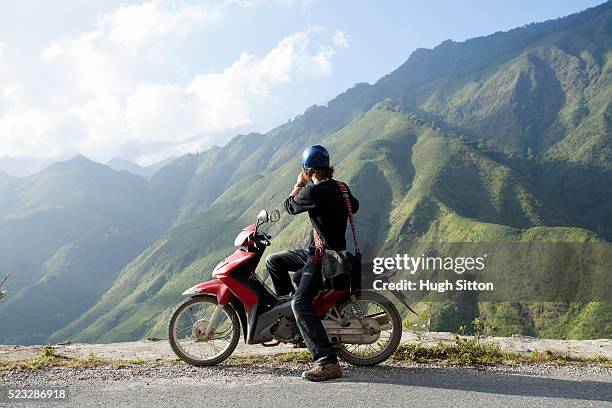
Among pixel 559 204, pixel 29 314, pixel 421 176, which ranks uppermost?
pixel 421 176

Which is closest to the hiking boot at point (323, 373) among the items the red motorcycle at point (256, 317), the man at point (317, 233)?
the man at point (317, 233)

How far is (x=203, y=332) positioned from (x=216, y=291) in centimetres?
53

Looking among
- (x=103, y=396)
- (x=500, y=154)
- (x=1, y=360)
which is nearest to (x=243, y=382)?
(x=103, y=396)

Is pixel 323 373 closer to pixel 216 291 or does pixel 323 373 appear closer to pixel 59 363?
pixel 216 291

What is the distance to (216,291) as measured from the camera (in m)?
7.07

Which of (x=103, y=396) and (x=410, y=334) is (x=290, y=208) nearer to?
(x=103, y=396)

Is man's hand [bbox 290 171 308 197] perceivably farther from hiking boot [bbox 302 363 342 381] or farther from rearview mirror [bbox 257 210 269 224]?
hiking boot [bbox 302 363 342 381]

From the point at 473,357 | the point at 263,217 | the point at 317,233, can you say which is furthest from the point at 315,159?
the point at 473,357

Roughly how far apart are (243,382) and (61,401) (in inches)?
70.3

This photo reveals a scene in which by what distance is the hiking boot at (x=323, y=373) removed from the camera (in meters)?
6.07

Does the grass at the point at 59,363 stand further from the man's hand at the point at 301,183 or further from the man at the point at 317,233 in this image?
the man's hand at the point at 301,183

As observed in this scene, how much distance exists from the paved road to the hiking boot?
11 cm

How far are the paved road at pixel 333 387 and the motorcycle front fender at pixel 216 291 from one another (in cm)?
82

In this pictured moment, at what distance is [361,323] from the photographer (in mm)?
6762
